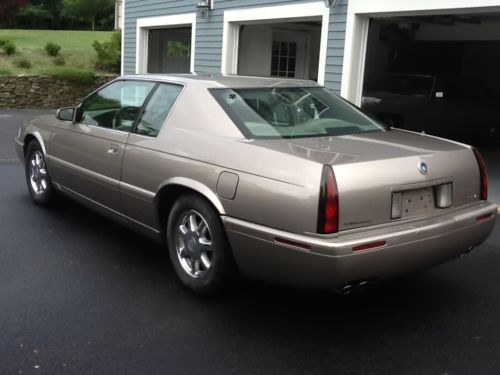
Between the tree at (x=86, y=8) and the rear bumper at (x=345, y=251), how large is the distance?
44357mm

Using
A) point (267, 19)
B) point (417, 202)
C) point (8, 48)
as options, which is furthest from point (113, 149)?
point (8, 48)

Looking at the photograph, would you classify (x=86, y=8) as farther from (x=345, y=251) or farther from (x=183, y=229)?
(x=345, y=251)

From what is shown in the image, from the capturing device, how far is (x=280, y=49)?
14.1 m

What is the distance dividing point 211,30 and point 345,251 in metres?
9.74

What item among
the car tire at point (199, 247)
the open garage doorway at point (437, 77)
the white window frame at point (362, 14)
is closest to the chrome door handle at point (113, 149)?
the car tire at point (199, 247)

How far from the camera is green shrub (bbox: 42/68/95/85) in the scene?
695 inches

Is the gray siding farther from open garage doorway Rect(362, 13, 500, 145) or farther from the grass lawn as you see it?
the grass lawn

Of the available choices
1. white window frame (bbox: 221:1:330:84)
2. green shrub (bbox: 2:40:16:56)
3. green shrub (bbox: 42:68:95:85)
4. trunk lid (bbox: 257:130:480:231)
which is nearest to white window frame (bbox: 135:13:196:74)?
white window frame (bbox: 221:1:330:84)

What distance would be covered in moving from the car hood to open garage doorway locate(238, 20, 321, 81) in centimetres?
907


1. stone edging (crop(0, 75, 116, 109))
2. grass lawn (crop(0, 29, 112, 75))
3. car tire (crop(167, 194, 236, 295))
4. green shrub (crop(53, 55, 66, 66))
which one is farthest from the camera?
green shrub (crop(53, 55, 66, 66))

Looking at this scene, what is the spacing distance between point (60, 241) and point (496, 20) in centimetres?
1230

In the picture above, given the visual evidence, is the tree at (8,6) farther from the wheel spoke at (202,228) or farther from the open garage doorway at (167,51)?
the wheel spoke at (202,228)

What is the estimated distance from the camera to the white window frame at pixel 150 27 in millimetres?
12661

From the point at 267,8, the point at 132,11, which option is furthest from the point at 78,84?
the point at 267,8
